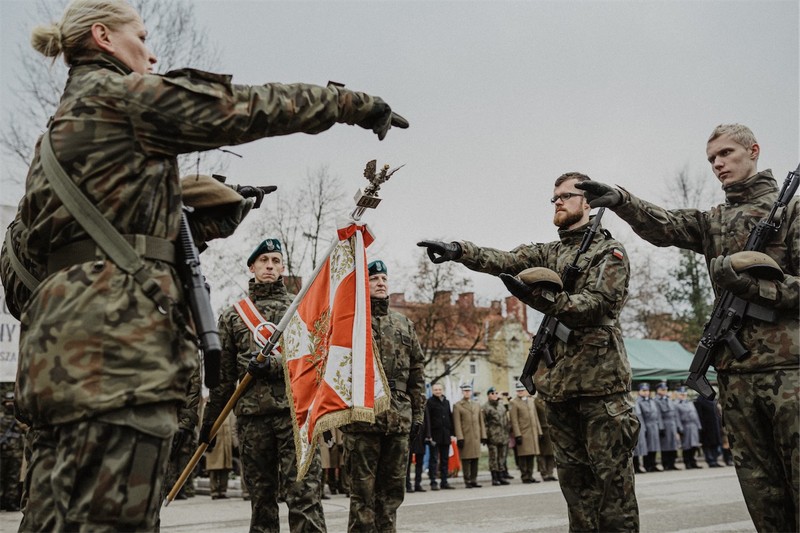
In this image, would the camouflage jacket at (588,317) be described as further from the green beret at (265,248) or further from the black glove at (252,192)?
the green beret at (265,248)

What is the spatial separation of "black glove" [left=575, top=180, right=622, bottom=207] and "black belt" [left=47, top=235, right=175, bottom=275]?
3.00m

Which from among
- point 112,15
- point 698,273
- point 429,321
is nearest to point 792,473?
point 112,15

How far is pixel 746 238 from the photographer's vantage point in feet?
17.0

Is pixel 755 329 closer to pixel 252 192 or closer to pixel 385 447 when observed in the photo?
pixel 252 192

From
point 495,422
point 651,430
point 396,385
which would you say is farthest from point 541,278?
point 651,430

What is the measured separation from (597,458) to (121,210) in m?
3.80

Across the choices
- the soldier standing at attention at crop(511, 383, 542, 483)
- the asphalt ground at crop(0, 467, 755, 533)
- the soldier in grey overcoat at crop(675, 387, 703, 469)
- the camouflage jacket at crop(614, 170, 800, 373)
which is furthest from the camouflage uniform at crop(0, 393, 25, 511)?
the soldier in grey overcoat at crop(675, 387, 703, 469)

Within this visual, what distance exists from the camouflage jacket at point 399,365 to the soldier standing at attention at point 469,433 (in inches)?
453

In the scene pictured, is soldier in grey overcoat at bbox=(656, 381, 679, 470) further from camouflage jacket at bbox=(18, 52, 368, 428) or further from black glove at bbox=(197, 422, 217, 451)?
camouflage jacket at bbox=(18, 52, 368, 428)

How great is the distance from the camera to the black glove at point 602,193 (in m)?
5.20

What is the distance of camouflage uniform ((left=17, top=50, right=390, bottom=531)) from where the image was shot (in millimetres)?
2777

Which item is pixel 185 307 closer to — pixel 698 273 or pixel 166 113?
pixel 166 113

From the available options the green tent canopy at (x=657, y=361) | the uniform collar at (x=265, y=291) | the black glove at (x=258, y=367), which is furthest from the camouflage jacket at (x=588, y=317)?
the green tent canopy at (x=657, y=361)

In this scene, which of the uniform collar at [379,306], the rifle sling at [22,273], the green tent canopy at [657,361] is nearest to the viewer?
the rifle sling at [22,273]
